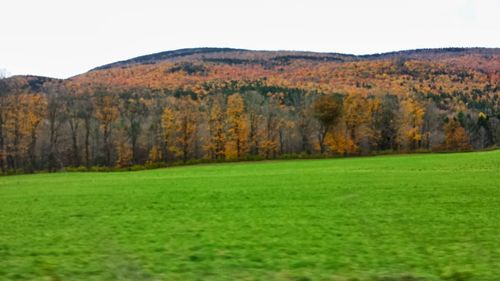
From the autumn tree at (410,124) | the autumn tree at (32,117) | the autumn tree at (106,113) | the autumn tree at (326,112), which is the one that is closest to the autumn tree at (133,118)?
the autumn tree at (106,113)

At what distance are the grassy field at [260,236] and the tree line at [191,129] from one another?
54556mm

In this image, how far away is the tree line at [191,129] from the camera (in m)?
80.6

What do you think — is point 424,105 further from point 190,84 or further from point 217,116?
point 190,84

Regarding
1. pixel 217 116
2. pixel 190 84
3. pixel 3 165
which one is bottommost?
pixel 3 165

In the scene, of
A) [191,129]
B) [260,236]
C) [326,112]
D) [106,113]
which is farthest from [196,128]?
[260,236]

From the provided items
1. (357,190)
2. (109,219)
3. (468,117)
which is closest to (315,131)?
(468,117)

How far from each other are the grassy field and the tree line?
54.6 metres

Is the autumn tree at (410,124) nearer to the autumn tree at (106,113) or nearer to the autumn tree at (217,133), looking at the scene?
the autumn tree at (217,133)

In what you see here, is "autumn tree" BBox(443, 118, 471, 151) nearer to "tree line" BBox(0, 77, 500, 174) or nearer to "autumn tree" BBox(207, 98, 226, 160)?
"tree line" BBox(0, 77, 500, 174)

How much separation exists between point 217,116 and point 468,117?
63104mm

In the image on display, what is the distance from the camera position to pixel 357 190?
28.6 m

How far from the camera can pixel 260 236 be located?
1503cm

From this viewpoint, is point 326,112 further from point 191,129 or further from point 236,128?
→ point 191,129

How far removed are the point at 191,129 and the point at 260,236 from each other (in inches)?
2851
